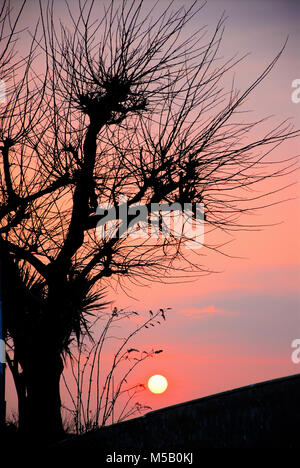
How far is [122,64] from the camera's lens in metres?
7.64

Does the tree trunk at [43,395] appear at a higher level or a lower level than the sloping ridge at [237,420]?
higher

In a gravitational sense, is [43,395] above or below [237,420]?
above

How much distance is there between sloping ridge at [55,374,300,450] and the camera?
11.8ft

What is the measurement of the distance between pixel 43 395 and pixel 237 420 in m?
4.66

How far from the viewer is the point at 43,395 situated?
307 inches

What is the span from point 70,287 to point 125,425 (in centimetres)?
408

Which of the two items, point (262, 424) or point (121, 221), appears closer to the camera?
point (262, 424)

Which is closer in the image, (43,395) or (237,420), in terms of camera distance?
(237,420)

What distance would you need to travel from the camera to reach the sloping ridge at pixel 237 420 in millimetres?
3586

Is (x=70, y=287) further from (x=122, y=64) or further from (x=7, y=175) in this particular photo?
(x=122, y=64)

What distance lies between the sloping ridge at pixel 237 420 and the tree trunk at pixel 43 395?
13.8 feet

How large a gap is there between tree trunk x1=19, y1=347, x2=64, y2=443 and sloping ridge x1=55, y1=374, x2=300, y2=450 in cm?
420
